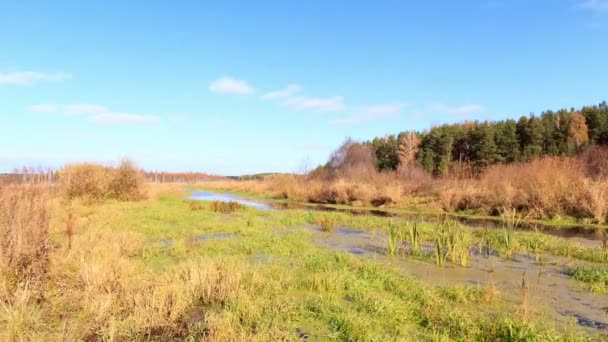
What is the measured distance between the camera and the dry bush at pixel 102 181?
20891 mm

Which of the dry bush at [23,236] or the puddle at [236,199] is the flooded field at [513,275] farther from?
the puddle at [236,199]

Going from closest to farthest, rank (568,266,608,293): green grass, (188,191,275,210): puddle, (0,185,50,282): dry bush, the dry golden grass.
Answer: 1. (0,185,50,282): dry bush
2. (568,266,608,293): green grass
3. the dry golden grass
4. (188,191,275,210): puddle

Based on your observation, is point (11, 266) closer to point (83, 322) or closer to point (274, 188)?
point (83, 322)

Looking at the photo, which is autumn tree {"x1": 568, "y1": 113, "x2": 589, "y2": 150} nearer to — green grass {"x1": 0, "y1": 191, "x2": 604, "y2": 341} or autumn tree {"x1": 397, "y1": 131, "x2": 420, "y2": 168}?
autumn tree {"x1": 397, "y1": 131, "x2": 420, "y2": 168}

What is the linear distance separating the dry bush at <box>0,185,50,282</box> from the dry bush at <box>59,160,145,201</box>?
1460 cm

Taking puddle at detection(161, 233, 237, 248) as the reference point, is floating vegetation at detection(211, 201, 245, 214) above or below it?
above

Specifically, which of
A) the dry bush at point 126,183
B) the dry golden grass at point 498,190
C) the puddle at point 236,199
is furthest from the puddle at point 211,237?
the dry golden grass at point 498,190

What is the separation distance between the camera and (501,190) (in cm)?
2127

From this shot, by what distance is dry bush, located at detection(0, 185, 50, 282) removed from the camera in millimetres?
6020

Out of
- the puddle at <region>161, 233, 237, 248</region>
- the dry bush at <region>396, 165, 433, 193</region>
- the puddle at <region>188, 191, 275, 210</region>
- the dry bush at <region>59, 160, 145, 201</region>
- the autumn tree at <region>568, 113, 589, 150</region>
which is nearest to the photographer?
the puddle at <region>161, 233, 237, 248</region>

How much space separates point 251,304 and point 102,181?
1995cm

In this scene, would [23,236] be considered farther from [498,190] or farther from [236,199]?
[236,199]

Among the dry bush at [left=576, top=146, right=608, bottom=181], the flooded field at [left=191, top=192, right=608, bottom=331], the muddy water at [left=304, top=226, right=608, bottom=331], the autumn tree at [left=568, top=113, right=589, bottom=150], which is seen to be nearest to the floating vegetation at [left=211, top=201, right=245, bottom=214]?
the flooded field at [left=191, top=192, right=608, bottom=331]

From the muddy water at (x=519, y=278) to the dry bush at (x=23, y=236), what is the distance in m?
6.39
